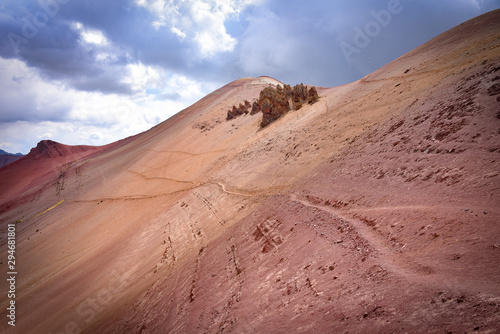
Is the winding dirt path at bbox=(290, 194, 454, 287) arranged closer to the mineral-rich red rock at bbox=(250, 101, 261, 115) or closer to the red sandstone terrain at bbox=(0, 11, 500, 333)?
the red sandstone terrain at bbox=(0, 11, 500, 333)

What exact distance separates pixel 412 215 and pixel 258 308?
11.4 feet

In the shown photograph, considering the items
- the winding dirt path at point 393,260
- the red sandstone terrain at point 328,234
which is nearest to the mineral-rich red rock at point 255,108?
the red sandstone terrain at point 328,234

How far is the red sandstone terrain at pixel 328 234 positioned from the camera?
3.26 metres

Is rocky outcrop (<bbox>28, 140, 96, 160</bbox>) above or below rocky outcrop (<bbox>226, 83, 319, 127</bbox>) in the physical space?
above

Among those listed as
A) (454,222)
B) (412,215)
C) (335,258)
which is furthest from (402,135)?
(335,258)

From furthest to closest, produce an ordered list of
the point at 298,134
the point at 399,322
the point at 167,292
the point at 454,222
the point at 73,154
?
1. the point at 73,154
2. the point at 298,134
3. the point at 167,292
4. the point at 454,222
5. the point at 399,322

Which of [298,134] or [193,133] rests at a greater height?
[193,133]

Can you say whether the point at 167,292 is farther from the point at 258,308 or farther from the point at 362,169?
the point at 362,169

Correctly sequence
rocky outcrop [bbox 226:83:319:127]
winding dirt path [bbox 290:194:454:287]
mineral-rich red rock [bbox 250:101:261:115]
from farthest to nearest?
mineral-rich red rock [bbox 250:101:261:115], rocky outcrop [bbox 226:83:319:127], winding dirt path [bbox 290:194:454:287]

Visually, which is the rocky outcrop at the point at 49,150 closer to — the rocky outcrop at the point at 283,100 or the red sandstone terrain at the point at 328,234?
the red sandstone terrain at the point at 328,234

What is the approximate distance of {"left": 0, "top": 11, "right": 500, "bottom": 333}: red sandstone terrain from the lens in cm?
326

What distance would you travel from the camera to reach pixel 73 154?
60469 mm

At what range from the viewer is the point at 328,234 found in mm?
5488

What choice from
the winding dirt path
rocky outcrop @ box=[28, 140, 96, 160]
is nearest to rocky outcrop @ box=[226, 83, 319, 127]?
the winding dirt path
